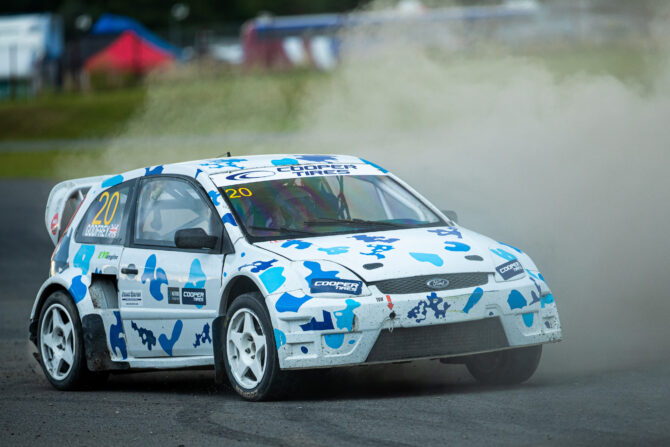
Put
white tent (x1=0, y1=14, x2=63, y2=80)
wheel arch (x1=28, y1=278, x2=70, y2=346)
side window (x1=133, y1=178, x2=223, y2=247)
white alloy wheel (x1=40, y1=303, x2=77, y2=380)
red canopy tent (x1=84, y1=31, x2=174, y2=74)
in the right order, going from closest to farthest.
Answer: side window (x1=133, y1=178, x2=223, y2=247), white alloy wheel (x1=40, y1=303, x2=77, y2=380), wheel arch (x1=28, y1=278, x2=70, y2=346), red canopy tent (x1=84, y1=31, x2=174, y2=74), white tent (x1=0, y1=14, x2=63, y2=80)

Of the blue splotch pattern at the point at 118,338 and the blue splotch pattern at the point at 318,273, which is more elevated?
the blue splotch pattern at the point at 318,273

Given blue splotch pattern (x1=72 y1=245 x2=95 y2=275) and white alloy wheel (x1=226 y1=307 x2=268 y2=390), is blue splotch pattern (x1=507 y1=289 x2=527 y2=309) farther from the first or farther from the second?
blue splotch pattern (x1=72 y1=245 x2=95 y2=275)

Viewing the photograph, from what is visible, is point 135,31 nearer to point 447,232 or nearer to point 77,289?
point 77,289

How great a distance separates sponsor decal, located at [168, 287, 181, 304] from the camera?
766cm

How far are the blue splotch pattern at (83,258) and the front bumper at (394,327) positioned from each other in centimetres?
215

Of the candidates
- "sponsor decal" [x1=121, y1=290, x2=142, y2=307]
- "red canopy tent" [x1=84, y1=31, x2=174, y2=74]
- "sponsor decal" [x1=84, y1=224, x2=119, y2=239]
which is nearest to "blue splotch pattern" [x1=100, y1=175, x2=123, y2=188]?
"sponsor decal" [x1=84, y1=224, x2=119, y2=239]

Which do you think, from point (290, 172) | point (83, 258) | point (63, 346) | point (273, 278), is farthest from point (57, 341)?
point (273, 278)

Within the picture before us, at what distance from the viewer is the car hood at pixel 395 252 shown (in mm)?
6945

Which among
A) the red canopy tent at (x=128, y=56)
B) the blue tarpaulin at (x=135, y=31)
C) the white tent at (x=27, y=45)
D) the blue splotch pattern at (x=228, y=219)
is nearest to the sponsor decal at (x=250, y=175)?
the blue splotch pattern at (x=228, y=219)

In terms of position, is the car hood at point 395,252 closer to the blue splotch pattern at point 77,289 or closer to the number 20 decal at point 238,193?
the number 20 decal at point 238,193

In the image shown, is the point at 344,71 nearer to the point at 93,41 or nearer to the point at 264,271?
the point at 264,271

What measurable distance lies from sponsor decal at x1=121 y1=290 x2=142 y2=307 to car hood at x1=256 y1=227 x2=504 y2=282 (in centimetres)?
109

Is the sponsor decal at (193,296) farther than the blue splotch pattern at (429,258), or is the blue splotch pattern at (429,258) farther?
the sponsor decal at (193,296)

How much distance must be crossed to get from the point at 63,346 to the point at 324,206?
2.15 m
